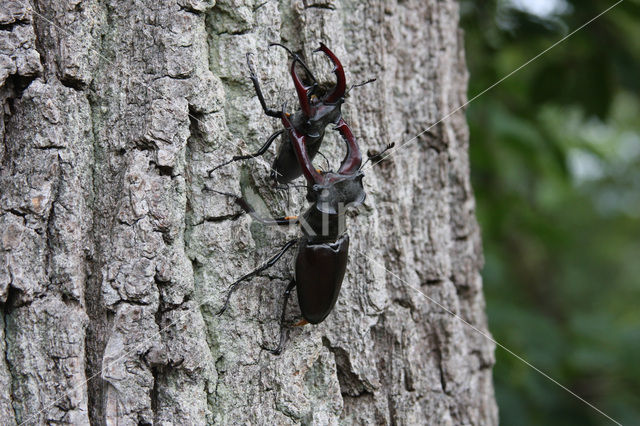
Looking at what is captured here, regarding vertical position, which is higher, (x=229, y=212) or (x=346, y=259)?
(x=229, y=212)

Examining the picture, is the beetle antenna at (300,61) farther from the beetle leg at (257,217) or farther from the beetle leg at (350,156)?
the beetle leg at (257,217)

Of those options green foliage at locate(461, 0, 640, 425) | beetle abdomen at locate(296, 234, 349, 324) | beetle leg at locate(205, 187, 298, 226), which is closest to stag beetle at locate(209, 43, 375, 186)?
beetle leg at locate(205, 187, 298, 226)

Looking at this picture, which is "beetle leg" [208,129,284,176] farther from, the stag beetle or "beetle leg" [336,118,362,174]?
"beetle leg" [336,118,362,174]

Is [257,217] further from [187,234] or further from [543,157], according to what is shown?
[543,157]

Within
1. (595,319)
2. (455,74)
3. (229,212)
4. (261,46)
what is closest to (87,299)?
(229,212)

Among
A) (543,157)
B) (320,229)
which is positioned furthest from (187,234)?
(543,157)

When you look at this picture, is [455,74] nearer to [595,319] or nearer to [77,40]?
[77,40]
